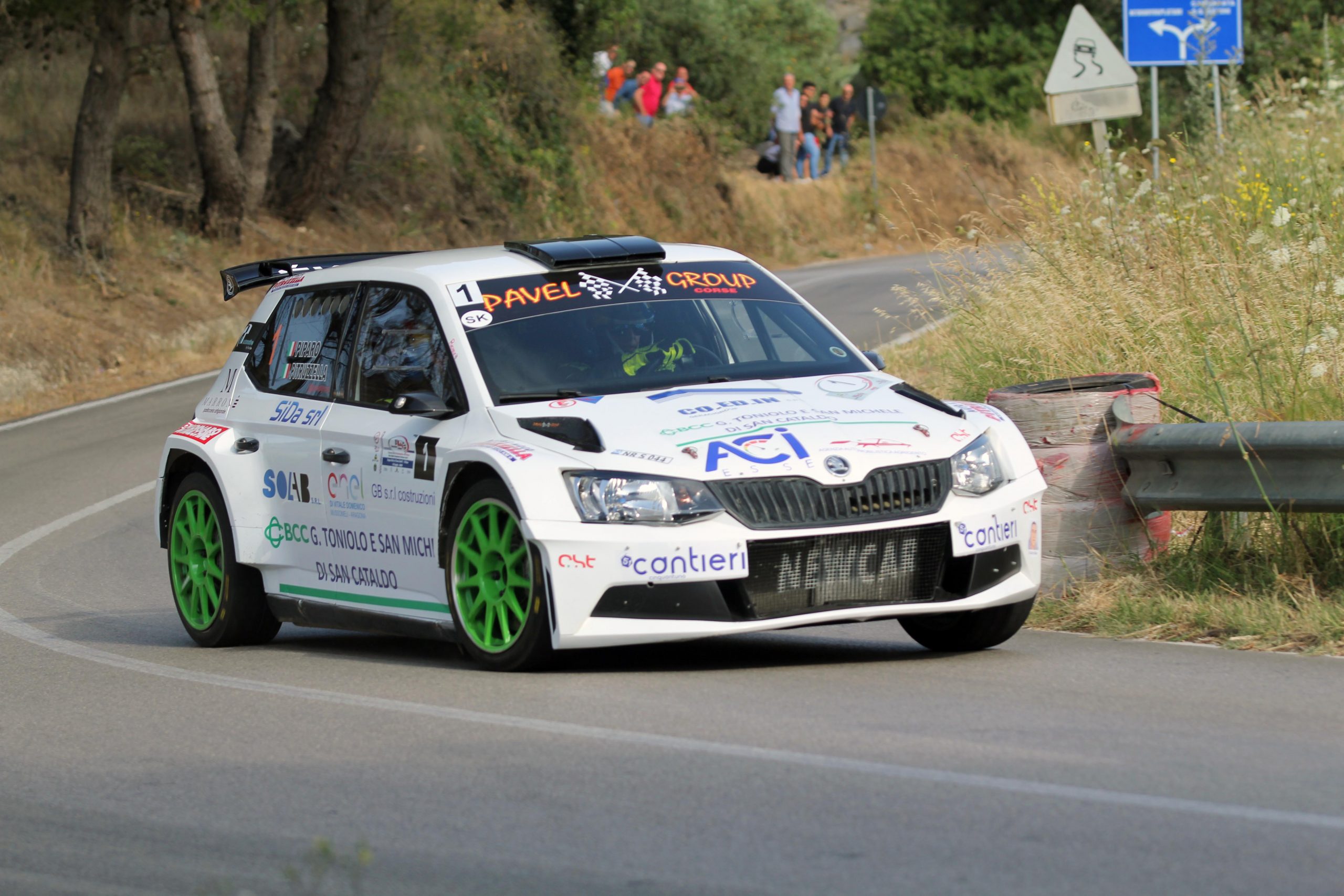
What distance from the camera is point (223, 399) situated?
941 cm

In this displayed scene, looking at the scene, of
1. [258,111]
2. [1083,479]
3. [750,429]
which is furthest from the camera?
[258,111]

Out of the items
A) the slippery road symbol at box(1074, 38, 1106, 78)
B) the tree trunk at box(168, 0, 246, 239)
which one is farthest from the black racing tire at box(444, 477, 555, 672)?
the tree trunk at box(168, 0, 246, 239)

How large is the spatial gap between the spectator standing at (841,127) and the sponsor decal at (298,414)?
37791mm

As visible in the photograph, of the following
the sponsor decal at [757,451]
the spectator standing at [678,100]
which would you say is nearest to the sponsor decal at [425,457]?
the sponsor decal at [757,451]

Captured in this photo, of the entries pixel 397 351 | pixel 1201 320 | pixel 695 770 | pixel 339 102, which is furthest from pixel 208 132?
pixel 695 770

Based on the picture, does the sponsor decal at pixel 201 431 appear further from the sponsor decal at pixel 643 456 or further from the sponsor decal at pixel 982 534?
the sponsor decal at pixel 982 534

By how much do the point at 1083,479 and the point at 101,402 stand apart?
50.4 feet

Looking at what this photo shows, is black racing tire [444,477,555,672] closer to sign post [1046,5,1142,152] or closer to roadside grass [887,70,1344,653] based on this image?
roadside grass [887,70,1344,653]

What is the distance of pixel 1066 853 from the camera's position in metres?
4.50

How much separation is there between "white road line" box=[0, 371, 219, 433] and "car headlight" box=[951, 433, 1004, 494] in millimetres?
13224

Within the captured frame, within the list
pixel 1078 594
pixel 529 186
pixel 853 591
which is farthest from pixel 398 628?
pixel 529 186

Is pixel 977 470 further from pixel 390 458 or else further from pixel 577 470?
pixel 390 458

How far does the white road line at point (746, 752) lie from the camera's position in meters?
4.84

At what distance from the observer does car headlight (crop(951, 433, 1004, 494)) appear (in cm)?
709
